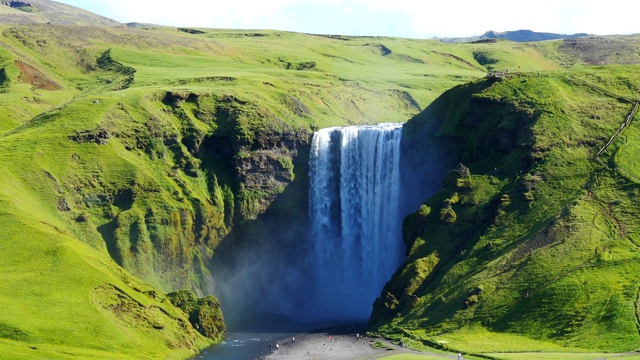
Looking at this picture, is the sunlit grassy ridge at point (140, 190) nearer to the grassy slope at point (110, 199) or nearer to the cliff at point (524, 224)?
the grassy slope at point (110, 199)

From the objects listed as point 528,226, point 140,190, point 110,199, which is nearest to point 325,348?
point 528,226

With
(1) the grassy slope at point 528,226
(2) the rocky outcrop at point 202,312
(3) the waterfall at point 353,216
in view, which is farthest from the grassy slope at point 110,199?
(1) the grassy slope at point 528,226

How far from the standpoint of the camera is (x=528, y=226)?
12444 centimetres

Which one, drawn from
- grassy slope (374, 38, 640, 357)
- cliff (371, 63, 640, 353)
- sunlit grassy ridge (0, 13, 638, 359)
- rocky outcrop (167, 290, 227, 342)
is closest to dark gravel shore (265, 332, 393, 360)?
cliff (371, 63, 640, 353)

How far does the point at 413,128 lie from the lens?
152 meters

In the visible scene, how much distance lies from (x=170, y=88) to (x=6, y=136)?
28.5 m

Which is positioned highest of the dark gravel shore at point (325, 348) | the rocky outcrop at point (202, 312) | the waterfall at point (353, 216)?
the waterfall at point (353, 216)

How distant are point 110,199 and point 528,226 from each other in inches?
2152

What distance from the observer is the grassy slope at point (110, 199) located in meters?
106

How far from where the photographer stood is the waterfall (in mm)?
149625

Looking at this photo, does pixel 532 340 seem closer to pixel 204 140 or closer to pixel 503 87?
pixel 503 87

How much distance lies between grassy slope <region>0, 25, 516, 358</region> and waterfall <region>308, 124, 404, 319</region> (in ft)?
33.5

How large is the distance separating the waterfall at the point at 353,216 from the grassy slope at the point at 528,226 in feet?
25.6

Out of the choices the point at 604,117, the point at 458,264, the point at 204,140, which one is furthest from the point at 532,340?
the point at 204,140
